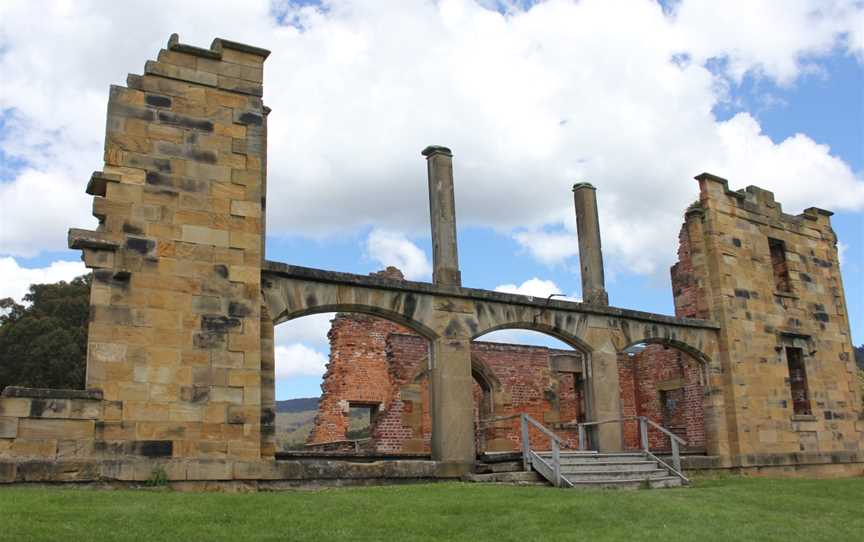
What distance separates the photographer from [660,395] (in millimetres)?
23953

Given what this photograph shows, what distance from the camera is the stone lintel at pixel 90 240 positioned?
11.0 metres

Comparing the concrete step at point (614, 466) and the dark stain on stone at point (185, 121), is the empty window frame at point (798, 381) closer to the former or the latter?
the concrete step at point (614, 466)

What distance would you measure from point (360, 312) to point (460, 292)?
1.82 m

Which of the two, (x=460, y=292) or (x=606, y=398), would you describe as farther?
(x=606, y=398)

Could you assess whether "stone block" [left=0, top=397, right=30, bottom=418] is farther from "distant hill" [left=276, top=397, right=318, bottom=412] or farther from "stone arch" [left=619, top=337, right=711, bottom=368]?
"distant hill" [left=276, top=397, right=318, bottom=412]

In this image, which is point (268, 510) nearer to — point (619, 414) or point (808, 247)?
point (619, 414)

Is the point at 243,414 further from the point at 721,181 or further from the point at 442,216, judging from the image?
the point at 721,181

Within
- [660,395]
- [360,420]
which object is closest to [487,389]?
[660,395]

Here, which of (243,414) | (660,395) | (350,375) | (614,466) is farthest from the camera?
(660,395)

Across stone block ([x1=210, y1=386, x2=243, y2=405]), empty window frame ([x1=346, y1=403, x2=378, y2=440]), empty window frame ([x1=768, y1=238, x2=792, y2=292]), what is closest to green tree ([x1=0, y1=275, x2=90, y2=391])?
empty window frame ([x1=346, y1=403, x2=378, y2=440])

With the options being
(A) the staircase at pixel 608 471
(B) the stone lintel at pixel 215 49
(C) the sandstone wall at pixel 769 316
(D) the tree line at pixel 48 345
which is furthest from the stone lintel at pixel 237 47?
(D) the tree line at pixel 48 345

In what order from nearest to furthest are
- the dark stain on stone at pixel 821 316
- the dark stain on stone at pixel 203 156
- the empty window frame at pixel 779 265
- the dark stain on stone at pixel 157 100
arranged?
the dark stain on stone at pixel 157 100 < the dark stain on stone at pixel 203 156 < the empty window frame at pixel 779 265 < the dark stain on stone at pixel 821 316

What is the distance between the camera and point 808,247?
69.1 ft

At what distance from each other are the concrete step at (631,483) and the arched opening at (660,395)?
7.85 metres
